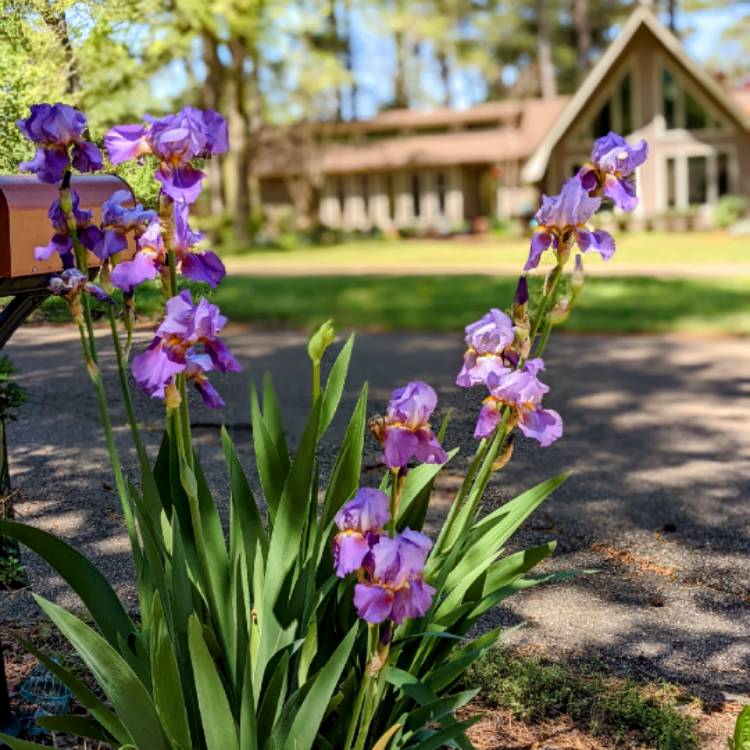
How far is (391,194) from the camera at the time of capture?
36.9 metres

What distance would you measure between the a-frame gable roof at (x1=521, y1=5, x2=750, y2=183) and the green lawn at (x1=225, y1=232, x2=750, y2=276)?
2808 mm

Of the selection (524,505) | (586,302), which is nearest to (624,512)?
(524,505)

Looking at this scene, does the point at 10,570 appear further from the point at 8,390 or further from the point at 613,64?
the point at 613,64

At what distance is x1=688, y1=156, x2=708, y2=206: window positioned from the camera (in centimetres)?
3022

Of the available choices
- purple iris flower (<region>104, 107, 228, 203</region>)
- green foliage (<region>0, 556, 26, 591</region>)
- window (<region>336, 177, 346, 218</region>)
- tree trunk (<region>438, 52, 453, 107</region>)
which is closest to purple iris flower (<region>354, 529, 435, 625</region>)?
purple iris flower (<region>104, 107, 228, 203</region>)

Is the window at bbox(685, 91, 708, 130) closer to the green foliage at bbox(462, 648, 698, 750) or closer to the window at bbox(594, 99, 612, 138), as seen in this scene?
the window at bbox(594, 99, 612, 138)

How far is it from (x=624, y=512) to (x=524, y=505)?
9.23ft

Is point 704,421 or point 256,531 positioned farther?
point 704,421

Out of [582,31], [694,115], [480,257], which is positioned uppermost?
[582,31]

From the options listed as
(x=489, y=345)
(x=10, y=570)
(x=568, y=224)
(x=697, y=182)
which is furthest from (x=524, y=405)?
(x=697, y=182)

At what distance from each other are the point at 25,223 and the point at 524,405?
3.65ft

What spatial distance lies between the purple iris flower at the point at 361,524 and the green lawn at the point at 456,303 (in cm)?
→ 929

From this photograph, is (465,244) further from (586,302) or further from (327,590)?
(327,590)

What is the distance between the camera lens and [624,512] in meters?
4.87
